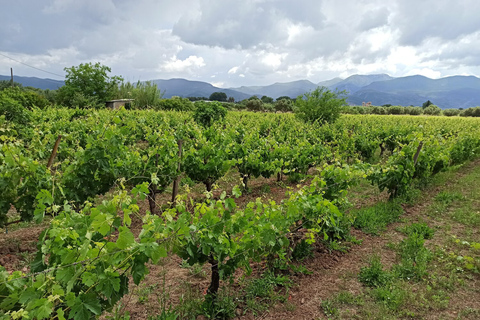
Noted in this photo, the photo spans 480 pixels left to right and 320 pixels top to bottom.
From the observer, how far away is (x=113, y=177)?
15.8ft

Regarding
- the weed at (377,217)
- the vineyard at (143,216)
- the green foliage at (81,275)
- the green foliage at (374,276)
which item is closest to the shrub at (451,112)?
the vineyard at (143,216)

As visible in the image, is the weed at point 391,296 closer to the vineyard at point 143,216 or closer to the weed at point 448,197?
the vineyard at point 143,216

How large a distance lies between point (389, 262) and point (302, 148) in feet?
13.9

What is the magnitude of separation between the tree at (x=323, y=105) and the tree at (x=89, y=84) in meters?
31.9

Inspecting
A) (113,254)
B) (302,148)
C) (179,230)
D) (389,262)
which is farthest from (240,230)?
(302,148)

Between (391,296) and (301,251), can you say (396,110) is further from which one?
(391,296)

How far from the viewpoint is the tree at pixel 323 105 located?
19.7 metres

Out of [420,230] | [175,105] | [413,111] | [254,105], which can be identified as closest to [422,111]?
[413,111]

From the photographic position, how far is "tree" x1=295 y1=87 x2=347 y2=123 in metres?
19.7

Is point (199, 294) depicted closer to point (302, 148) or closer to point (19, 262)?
point (19, 262)

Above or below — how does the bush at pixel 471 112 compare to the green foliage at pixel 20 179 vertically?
above

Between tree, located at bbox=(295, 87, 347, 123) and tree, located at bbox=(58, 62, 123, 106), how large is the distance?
31.9 m

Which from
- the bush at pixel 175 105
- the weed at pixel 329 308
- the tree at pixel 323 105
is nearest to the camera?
the weed at pixel 329 308

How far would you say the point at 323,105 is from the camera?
19.8 m
